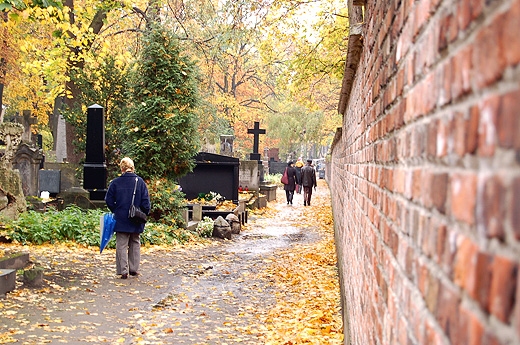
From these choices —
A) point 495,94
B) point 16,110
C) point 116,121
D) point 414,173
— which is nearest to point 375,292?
point 414,173

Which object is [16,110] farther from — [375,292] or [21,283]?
[375,292]

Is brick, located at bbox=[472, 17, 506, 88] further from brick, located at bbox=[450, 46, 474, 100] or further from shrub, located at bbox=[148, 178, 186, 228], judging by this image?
shrub, located at bbox=[148, 178, 186, 228]

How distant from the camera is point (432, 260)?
4.27 ft

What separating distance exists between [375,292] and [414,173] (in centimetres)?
117

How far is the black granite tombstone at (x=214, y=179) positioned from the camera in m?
19.5

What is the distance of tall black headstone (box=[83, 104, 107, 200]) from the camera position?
14703 millimetres

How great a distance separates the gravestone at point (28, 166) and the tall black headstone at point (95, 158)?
369cm

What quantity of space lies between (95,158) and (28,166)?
3.91 m

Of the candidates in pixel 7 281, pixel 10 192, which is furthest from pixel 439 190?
pixel 10 192

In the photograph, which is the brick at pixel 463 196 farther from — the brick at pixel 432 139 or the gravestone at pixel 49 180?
the gravestone at pixel 49 180

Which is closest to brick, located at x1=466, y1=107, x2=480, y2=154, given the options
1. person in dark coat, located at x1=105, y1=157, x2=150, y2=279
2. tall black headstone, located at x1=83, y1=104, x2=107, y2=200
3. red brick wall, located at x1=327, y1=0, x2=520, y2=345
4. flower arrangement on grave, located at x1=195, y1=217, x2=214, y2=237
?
red brick wall, located at x1=327, y1=0, x2=520, y2=345

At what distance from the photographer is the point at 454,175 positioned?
108 cm

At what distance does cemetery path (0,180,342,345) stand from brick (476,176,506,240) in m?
5.26

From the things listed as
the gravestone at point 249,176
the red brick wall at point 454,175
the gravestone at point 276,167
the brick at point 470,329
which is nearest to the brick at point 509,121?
the red brick wall at point 454,175
